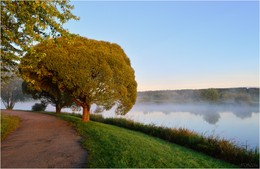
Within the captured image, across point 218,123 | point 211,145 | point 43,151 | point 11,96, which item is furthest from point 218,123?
point 11,96

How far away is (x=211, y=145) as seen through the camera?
10797 mm

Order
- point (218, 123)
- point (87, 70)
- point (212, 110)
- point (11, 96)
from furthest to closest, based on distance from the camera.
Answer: point (212, 110)
point (11, 96)
point (218, 123)
point (87, 70)

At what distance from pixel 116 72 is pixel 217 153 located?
7715 mm

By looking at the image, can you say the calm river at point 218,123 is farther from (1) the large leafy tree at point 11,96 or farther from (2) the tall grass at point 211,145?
(1) the large leafy tree at point 11,96

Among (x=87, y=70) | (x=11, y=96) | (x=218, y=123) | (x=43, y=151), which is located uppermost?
(x=87, y=70)

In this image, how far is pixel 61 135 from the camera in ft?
35.8

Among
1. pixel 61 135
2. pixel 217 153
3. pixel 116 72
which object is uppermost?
pixel 116 72

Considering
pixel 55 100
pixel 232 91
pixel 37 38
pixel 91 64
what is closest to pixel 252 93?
pixel 232 91

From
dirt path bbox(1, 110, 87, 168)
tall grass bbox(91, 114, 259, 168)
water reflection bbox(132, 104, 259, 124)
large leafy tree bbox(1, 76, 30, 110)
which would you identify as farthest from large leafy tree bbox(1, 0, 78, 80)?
large leafy tree bbox(1, 76, 30, 110)

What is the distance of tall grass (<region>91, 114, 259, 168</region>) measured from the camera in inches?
371

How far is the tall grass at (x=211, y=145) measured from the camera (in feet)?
30.9

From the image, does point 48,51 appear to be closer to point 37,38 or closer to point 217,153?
point 37,38

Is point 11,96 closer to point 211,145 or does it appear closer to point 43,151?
point 43,151

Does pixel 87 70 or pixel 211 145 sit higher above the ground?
pixel 87 70
